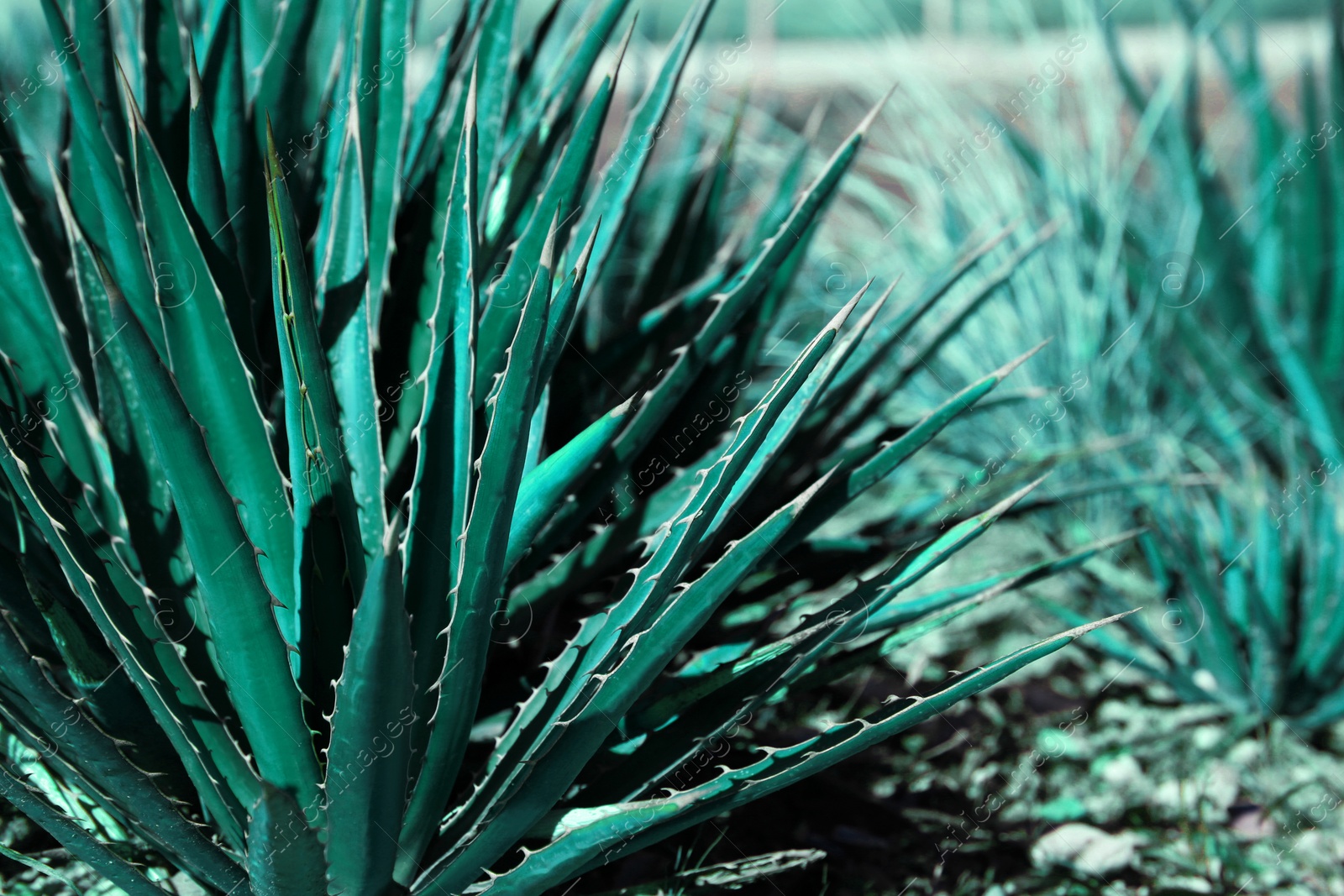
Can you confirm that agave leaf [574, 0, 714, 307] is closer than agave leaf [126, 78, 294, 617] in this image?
No

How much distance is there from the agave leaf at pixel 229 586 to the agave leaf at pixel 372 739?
0.05 metres

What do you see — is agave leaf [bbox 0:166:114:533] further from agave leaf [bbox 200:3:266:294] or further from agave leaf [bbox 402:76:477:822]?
agave leaf [bbox 402:76:477:822]

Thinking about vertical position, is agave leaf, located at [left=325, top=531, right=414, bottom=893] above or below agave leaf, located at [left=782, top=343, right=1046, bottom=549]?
below

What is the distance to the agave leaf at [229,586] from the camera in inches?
26.2

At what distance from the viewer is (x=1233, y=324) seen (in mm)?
2146

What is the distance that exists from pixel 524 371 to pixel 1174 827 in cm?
112

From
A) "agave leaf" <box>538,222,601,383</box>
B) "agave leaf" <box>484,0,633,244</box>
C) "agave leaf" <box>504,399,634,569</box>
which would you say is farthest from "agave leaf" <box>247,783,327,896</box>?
"agave leaf" <box>484,0,633,244</box>

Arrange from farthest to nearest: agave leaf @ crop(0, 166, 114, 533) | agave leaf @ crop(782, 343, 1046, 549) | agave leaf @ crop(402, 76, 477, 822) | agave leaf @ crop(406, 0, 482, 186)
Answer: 1. agave leaf @ crop(406, 0, 482, 186)
2. agave leaf @ crop(782, 343, 1046, 549)
3. agave leaf @ crop(0, 166, 114, 533)
4. agave leaf @ crop(402, 76, 477, 822)

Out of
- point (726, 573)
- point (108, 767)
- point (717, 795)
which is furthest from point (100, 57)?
point (717, 795)

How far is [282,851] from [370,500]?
256mm

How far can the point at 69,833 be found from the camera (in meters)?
0.69

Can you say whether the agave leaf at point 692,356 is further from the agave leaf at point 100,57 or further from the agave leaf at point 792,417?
the agave leaf at point 100,57

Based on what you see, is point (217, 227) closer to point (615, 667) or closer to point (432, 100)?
point (432, 100)

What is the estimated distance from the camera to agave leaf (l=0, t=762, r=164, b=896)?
26.2 inches
